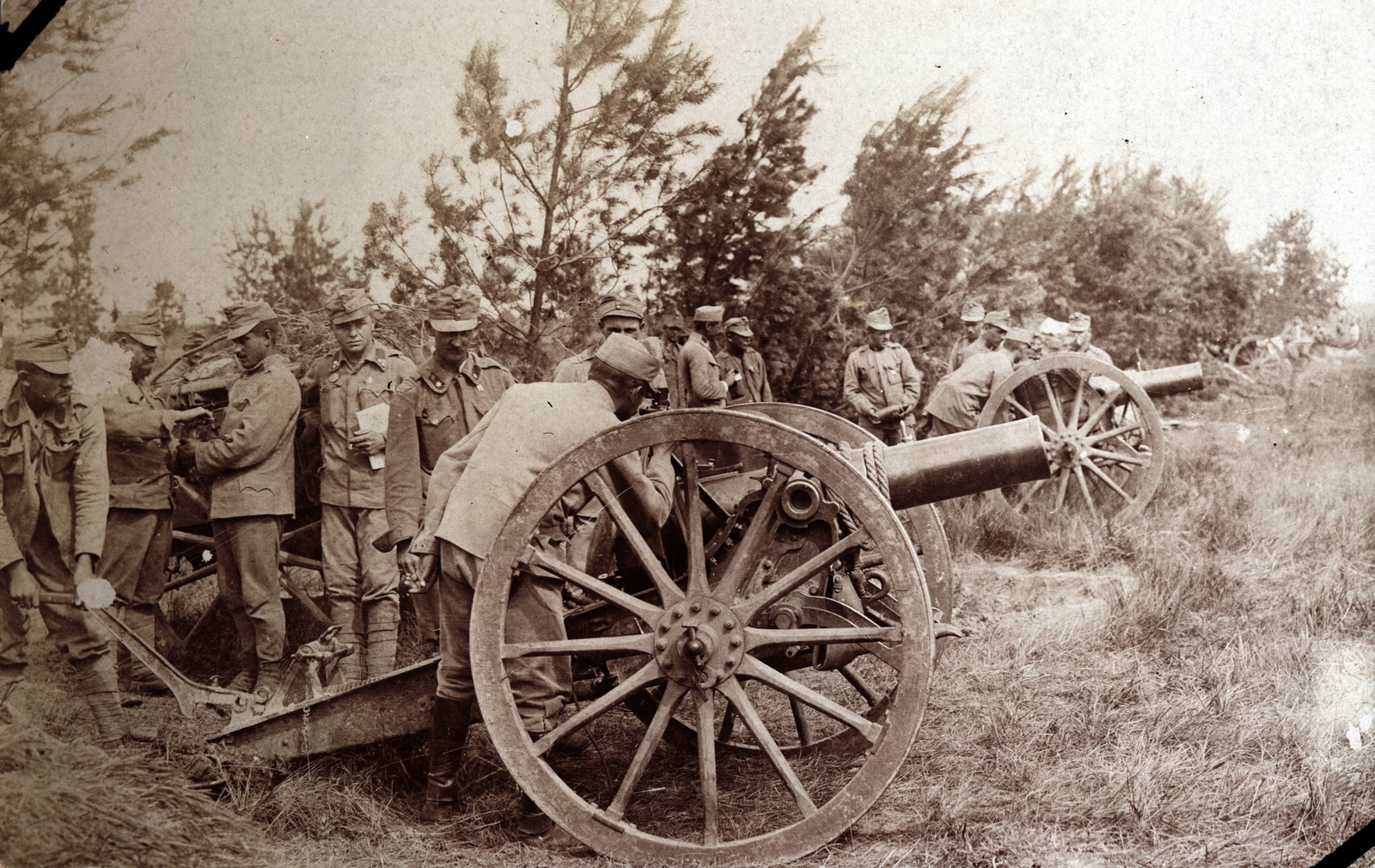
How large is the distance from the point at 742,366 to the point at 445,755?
489 centimetres

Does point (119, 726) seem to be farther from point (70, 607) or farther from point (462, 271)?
point (462, 271)

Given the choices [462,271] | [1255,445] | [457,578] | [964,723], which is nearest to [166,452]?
[462,271]

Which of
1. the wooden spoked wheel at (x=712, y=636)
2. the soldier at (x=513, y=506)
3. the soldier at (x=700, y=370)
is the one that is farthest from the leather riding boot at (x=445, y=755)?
the soldier at (x=700, y=370)

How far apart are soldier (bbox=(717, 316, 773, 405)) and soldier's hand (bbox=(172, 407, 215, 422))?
12.5 ft

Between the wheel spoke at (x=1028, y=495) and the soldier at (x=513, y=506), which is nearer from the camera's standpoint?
the soldier at (x=513, y=506)

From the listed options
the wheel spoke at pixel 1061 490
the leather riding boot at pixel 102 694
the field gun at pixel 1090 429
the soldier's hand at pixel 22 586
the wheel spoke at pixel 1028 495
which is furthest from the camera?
the wheel spoke at pixel 1028 495

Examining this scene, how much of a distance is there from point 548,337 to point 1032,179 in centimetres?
396

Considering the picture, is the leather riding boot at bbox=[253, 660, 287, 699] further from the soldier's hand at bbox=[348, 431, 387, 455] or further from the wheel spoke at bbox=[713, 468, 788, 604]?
the wheel spoke at bbox=[713, 468, 788, 604]

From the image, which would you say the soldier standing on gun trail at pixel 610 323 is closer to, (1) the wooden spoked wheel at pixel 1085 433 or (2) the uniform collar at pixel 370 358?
(2) the uniform collar at pixel 370 358

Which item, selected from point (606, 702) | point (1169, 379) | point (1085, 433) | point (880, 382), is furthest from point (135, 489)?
point (1169, 379)

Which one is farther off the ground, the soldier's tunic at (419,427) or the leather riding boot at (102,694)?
the soldier's tunic at (419,427)

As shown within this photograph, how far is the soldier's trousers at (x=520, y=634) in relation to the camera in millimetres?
3400

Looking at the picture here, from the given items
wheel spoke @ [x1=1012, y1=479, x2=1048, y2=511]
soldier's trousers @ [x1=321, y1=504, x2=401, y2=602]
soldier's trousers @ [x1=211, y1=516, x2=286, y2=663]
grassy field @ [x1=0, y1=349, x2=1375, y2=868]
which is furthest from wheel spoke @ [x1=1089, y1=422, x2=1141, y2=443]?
soldier's trousers @ [x1=211, y1=516, x2=286, y2=663]

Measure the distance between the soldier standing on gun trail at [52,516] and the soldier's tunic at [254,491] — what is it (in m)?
0.57
